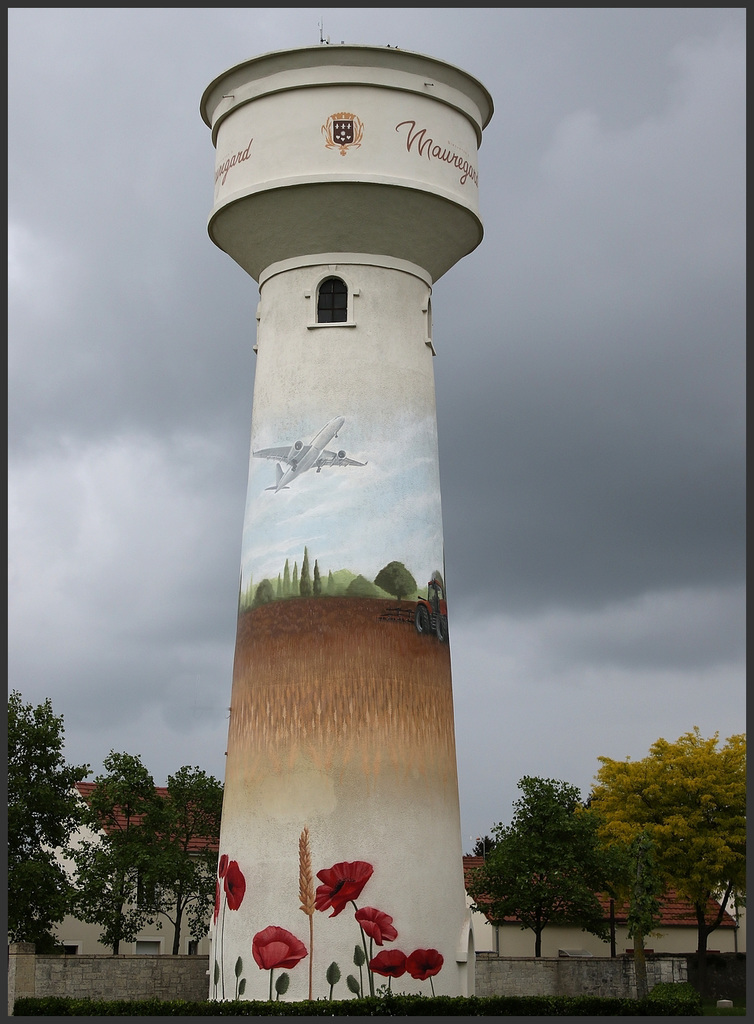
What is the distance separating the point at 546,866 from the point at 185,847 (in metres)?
10.9

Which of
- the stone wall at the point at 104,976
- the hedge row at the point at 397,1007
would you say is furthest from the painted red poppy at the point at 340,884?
the stone wall at the point at 104,976

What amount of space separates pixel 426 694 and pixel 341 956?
17.8 feet

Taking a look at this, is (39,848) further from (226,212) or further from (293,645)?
(226,212)

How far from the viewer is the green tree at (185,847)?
40.1 metres

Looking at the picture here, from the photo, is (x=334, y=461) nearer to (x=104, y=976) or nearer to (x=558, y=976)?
(x=104, y=976)

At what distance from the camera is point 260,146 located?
1204 inches

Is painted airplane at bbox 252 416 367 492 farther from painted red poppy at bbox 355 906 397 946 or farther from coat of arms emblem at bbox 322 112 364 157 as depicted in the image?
painted red poppy at bbox 355 906 397 946

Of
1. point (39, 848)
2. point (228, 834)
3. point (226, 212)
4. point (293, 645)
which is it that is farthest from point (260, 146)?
point (39, 848)

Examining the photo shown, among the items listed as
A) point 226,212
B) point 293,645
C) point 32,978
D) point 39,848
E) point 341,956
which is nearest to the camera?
point 341,956

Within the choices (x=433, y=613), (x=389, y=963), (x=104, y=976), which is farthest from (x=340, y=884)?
(x=104, y=976)

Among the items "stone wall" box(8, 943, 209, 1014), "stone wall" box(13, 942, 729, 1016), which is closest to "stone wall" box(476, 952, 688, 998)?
"stone wall" box(13, 942, 729, 1016)

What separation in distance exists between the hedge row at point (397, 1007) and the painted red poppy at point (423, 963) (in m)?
0.55

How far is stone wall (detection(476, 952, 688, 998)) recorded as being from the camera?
3584 cm

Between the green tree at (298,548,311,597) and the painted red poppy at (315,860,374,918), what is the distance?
544 cm
